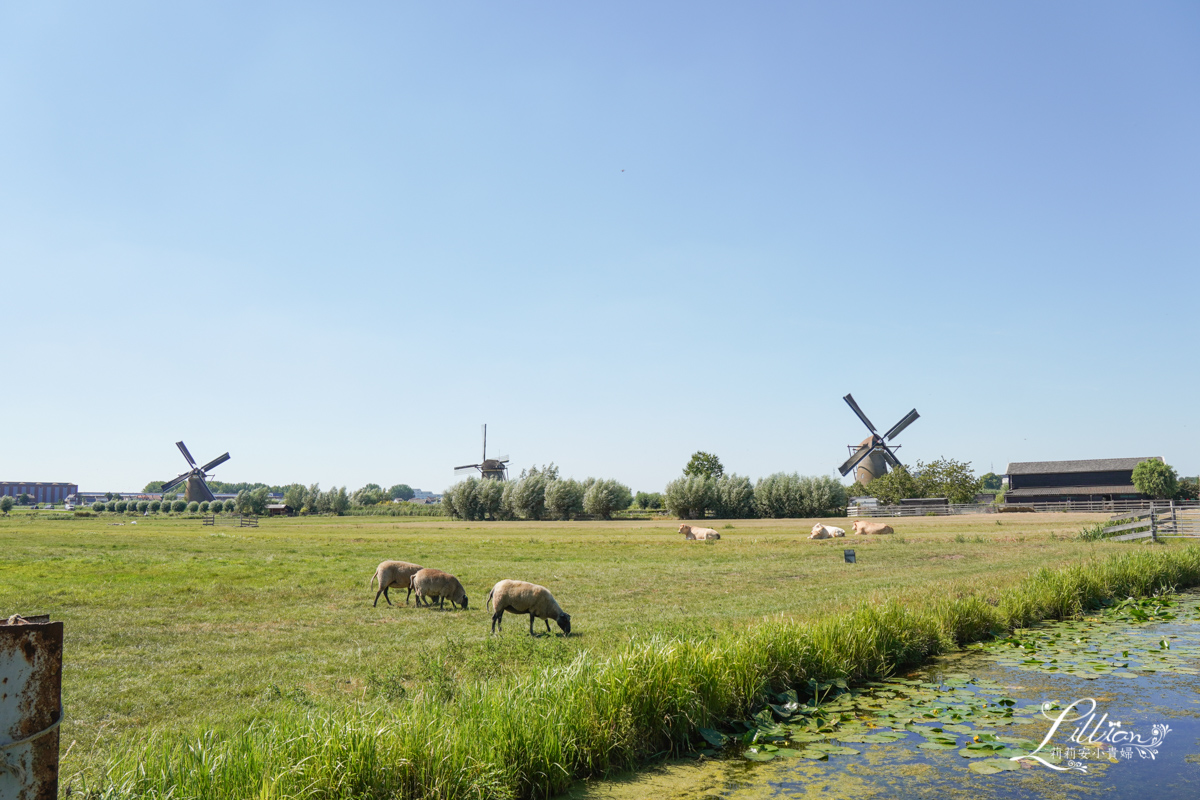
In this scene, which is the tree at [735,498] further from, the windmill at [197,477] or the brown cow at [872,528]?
the windmill at [197,477]

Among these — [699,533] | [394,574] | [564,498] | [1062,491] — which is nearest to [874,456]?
[1062,491]

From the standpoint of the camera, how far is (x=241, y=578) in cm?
2578

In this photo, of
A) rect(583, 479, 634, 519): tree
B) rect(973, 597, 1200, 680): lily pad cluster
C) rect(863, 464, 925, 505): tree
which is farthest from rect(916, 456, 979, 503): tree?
rect(973, 597, 1200, 680): lily pad cluster

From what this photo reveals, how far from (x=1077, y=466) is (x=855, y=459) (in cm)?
2639

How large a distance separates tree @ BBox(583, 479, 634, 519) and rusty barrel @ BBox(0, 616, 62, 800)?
94.7 metres

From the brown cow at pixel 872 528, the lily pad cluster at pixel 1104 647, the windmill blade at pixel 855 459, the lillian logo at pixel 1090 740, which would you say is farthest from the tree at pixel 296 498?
the lillian logo at pixel 1090 740

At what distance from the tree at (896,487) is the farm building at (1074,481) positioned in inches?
561

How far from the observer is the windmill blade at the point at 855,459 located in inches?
3954

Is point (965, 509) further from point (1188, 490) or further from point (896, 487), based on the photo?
point (1188, 490)

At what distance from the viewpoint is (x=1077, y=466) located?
9331 centimetres

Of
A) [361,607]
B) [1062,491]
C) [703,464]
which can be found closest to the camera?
[361,607]

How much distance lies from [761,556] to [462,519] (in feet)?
244

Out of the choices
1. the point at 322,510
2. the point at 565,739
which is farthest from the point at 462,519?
the point at 565,739

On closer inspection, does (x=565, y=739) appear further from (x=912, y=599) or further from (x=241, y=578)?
(x=241, y=578)
